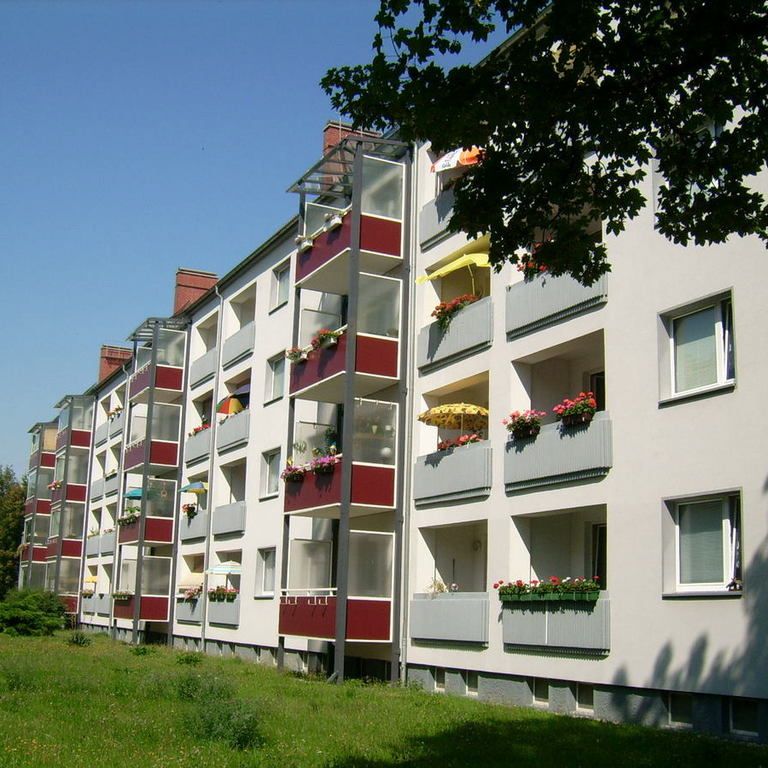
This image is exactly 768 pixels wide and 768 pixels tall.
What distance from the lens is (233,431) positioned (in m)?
36.7

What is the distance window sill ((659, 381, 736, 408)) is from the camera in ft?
53.5

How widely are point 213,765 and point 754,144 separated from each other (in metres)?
9.64

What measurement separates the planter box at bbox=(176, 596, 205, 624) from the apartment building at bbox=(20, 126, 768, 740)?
137 millimetres

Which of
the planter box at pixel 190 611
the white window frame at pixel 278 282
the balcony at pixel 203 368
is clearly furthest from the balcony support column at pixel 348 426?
the balcony at pixel 203 368

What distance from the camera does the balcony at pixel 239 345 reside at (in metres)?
36.7

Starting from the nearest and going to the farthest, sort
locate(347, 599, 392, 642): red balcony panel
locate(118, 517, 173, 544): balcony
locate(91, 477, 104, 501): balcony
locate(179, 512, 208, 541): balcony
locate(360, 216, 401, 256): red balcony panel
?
locate(347, 599, 392, 642): red balcony panel → locate(360, 216, 401, 256): red balcony panel → locate(179, 512, 208, 541): balcony → locate(118, 517, 173, 544): balcony → locate(91, 477, 104, 501): balcony

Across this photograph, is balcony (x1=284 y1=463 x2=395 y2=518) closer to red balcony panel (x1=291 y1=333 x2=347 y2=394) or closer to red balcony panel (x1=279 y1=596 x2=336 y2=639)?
red balcony panel (x1=279 y1=596 x2=336 y2=639)

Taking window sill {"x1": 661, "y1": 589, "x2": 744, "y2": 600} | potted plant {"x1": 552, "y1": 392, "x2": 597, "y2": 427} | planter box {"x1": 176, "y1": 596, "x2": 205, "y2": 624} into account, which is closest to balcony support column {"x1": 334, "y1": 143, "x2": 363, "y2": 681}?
potted plant {"x1": 552, "y1": 392, "x2": 597, "y2": 427}

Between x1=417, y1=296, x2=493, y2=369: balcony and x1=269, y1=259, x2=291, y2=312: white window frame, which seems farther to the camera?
x1=269, y1=259, x2=291, y2=312: white window frame

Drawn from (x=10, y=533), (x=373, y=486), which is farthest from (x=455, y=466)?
(x=10, y=533)

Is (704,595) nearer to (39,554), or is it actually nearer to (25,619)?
(25,619)

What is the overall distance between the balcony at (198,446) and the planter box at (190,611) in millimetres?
5148

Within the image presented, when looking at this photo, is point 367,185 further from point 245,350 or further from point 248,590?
point 248,590

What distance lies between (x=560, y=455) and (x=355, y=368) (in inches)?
289
